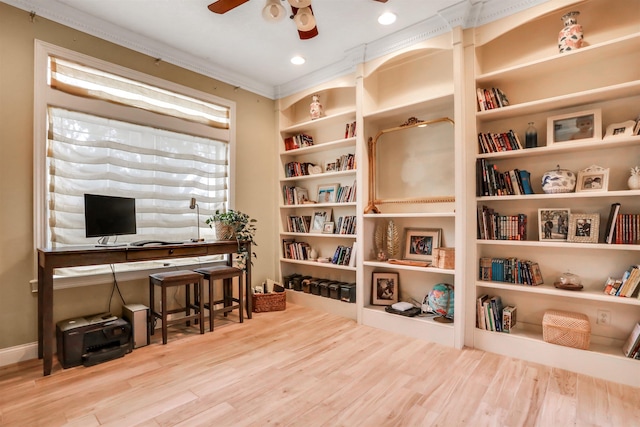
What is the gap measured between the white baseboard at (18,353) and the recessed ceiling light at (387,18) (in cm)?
395

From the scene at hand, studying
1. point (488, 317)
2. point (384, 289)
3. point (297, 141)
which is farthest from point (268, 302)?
point (488, 317)

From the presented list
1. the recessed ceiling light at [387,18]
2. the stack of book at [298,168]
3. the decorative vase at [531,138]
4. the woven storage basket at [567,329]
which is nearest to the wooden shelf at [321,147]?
the stack of book at [298,168]

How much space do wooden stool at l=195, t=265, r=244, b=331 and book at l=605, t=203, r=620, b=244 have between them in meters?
3.09

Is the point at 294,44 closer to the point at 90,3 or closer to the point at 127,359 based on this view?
the point at 90,3

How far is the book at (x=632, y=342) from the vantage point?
215cm

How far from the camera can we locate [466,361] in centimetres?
254

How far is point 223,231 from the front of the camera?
353 cm

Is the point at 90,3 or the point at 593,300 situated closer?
the point at 593,300

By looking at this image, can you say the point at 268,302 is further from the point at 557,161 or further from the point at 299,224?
the point at 557,161

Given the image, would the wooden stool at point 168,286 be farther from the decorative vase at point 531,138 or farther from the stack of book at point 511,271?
the decorative vase at point 531,138

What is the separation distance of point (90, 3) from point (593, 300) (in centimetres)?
462

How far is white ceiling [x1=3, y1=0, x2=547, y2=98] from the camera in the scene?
2689 mm

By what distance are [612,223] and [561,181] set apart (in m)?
0.43

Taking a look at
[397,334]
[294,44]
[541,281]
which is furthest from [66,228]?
[541,281]
